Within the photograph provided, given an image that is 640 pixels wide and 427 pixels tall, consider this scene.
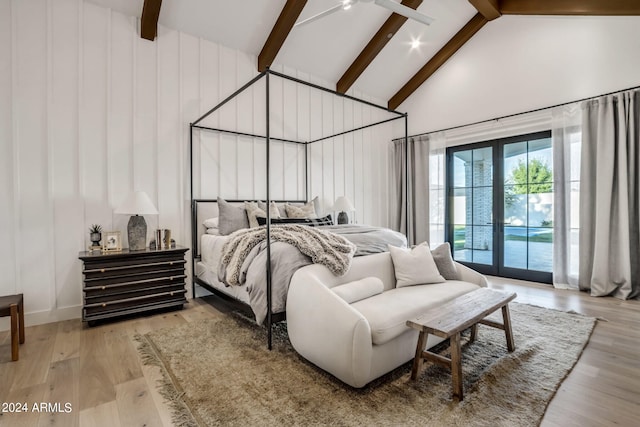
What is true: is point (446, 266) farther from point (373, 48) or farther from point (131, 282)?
point (373, 48)

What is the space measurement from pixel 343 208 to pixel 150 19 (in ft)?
10.6

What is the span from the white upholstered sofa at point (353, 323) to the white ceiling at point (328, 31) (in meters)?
3.11

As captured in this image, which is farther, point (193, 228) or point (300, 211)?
point (300, 211)

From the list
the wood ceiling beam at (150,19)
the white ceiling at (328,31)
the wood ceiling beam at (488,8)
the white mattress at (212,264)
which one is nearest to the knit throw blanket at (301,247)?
the white mattress at (212,264)

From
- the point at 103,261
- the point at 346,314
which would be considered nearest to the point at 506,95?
the point at 346,314

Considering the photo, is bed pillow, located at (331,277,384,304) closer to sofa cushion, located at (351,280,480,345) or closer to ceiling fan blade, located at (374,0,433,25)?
sofa cushion, located at (351,280,480,345)

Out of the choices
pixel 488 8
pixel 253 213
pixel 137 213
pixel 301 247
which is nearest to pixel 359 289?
pixel 301 247

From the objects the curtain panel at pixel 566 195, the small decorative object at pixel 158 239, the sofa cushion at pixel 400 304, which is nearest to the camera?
the sofa cushion at pixel 400 304

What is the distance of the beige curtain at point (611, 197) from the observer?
3.52 metres

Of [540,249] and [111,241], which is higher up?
[111,241]

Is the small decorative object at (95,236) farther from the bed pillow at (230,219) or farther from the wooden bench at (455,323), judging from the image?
the wooden bench at (455,323)

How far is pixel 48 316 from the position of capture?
2965mm

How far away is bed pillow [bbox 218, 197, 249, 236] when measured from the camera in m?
3.52

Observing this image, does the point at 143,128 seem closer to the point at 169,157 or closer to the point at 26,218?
the point at 169,157
